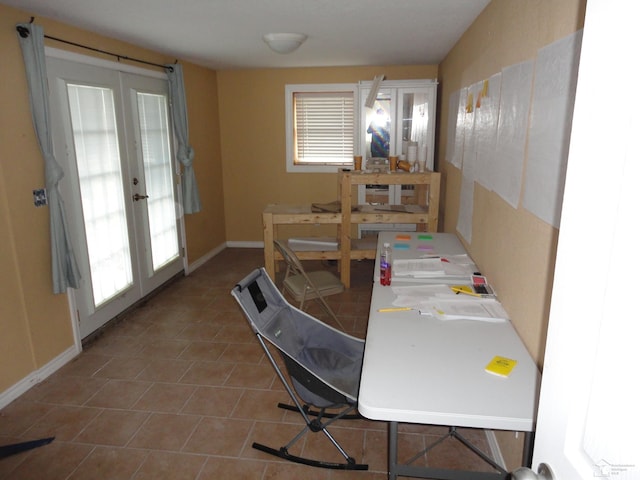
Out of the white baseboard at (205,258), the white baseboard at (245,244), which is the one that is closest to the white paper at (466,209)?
the white baseboard at (205,258)

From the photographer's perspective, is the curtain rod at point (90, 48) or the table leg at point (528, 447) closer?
the table leg at point (528, 447)

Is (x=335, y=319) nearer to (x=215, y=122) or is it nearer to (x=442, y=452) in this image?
(x=442, y=452)

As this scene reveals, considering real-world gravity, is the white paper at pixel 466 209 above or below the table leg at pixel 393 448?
above

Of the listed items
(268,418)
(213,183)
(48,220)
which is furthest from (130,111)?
(268,418)

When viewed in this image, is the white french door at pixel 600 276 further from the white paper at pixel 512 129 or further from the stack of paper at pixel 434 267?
the stack of paper at pixel 434 267

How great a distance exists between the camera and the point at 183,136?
15.7 ft

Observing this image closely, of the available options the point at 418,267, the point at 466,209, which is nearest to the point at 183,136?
the point at 466,209

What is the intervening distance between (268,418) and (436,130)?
390 cm

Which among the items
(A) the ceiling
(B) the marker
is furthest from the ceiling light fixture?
(B) the marker

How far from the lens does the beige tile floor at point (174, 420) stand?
7.27ft

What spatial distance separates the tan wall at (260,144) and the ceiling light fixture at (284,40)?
1984 mm

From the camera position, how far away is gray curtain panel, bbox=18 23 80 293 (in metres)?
2.76

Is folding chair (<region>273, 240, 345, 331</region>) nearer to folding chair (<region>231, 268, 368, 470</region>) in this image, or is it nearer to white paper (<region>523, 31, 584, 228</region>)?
folding chair (<region>231, 268, 368, 470</region>)

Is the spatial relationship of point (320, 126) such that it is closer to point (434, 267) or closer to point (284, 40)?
point (284, 40)
